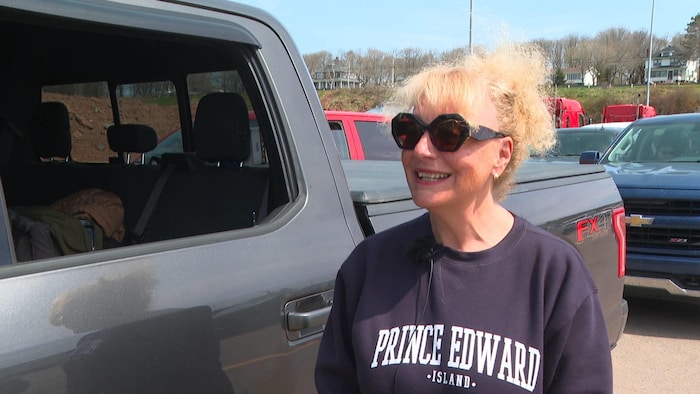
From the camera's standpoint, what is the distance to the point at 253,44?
1931mm

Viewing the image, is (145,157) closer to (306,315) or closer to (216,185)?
(216,185)

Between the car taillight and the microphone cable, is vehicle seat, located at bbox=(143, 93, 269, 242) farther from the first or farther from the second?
the car taillight

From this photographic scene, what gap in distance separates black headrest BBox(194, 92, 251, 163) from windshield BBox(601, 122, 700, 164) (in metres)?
5.25

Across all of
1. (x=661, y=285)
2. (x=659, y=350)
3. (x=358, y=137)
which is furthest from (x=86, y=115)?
(x=661, y=285)

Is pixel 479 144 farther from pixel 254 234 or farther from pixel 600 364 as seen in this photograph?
pixel 254 234

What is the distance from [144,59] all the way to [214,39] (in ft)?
5.18

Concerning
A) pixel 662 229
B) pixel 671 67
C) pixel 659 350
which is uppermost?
pixel 671 67

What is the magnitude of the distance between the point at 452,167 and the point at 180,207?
1785mm

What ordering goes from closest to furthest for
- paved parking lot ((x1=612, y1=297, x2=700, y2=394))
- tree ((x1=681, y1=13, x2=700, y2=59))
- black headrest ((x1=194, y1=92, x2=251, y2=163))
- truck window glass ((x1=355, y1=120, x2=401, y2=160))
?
black headrest ((x1=194, y1=92, x2=251, y2=163)) → paved parking lot ((x1=612, y1=297, x2=700, y2=394)) → truck window glass ((x1=355, y1=120, x2=401, y2=160)) → tree ((x1=681, y1=13, x2=700, y2=59))

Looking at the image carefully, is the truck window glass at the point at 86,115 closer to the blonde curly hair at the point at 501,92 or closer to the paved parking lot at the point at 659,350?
the blonde curly hair at the point at 501,92

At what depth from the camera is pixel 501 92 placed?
57.0 inches

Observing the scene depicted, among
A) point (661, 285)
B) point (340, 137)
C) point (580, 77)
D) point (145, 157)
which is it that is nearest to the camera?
point (145, 157)

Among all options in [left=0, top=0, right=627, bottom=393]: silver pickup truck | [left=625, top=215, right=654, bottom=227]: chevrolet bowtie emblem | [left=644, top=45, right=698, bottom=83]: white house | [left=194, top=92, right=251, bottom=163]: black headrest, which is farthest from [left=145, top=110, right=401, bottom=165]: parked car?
[left=644, top=45, right=698, bottom=83]: white house

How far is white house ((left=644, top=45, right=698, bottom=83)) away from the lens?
74500 mm
